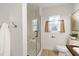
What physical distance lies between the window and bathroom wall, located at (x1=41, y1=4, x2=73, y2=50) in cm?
5

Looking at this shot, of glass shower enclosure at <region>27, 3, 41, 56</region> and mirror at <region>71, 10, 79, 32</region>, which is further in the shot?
glass shower enclosure at <region>27, 3, 41, 56</region>

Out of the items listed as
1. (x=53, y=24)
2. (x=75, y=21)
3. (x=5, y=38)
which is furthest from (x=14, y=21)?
(x=75, y=21)

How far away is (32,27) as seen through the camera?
1554 mm

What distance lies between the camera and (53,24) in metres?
1.40

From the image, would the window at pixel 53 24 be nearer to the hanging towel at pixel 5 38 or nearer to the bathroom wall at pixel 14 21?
the bathroom wall at pixel 14 21

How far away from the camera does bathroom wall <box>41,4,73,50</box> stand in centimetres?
134

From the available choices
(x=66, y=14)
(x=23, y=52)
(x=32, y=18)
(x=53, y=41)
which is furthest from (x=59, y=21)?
(x=23, y=52)

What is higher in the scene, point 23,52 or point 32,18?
point 32,18

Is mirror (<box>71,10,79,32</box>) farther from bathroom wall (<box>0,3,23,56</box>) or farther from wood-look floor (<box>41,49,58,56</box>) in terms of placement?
bathroom wall (<box>0,3,23,56</box>)

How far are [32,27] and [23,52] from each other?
1.33ft

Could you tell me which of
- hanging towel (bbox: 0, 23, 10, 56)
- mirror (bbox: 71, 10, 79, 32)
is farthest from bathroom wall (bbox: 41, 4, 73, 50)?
hanging towel (bbox: 0, 23, 10, 56)

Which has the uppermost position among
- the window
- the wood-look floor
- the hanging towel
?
the window

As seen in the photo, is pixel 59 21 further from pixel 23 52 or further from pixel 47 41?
pixel 23 52

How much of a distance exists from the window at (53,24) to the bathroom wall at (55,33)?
0.17ft
